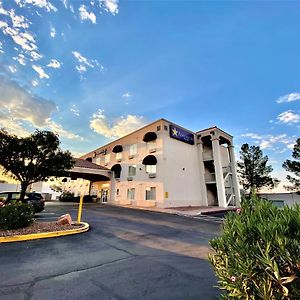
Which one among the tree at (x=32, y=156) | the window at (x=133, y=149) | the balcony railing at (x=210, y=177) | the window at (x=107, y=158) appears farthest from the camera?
the window at (x=107, y=158)

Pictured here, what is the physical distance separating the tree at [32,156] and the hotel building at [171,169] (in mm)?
14956

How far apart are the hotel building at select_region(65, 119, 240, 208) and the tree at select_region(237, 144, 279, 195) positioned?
10285mm

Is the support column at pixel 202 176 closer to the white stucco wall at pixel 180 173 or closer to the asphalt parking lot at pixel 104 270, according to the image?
the white stucco wall at pixel 180 173

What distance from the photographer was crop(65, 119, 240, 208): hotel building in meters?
25.4

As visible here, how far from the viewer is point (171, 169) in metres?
25.5

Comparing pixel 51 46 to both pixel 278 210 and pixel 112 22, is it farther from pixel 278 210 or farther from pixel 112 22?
pixel 278 210

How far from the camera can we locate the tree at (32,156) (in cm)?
1045

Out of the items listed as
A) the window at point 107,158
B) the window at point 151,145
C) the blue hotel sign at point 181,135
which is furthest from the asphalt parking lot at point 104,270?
the window at point 107,158

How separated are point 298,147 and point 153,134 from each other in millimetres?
24630

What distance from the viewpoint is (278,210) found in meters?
2.46

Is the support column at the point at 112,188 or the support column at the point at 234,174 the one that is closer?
the support column at the point at 234,174

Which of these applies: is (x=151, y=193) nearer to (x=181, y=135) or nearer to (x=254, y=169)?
(x=181, y=135)

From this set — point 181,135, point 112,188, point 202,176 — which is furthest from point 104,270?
point 112,188

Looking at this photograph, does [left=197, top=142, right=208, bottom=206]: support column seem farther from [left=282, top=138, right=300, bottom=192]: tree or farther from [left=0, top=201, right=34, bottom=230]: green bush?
[left=0, top=201, right=34, bottom=230]: green bush
